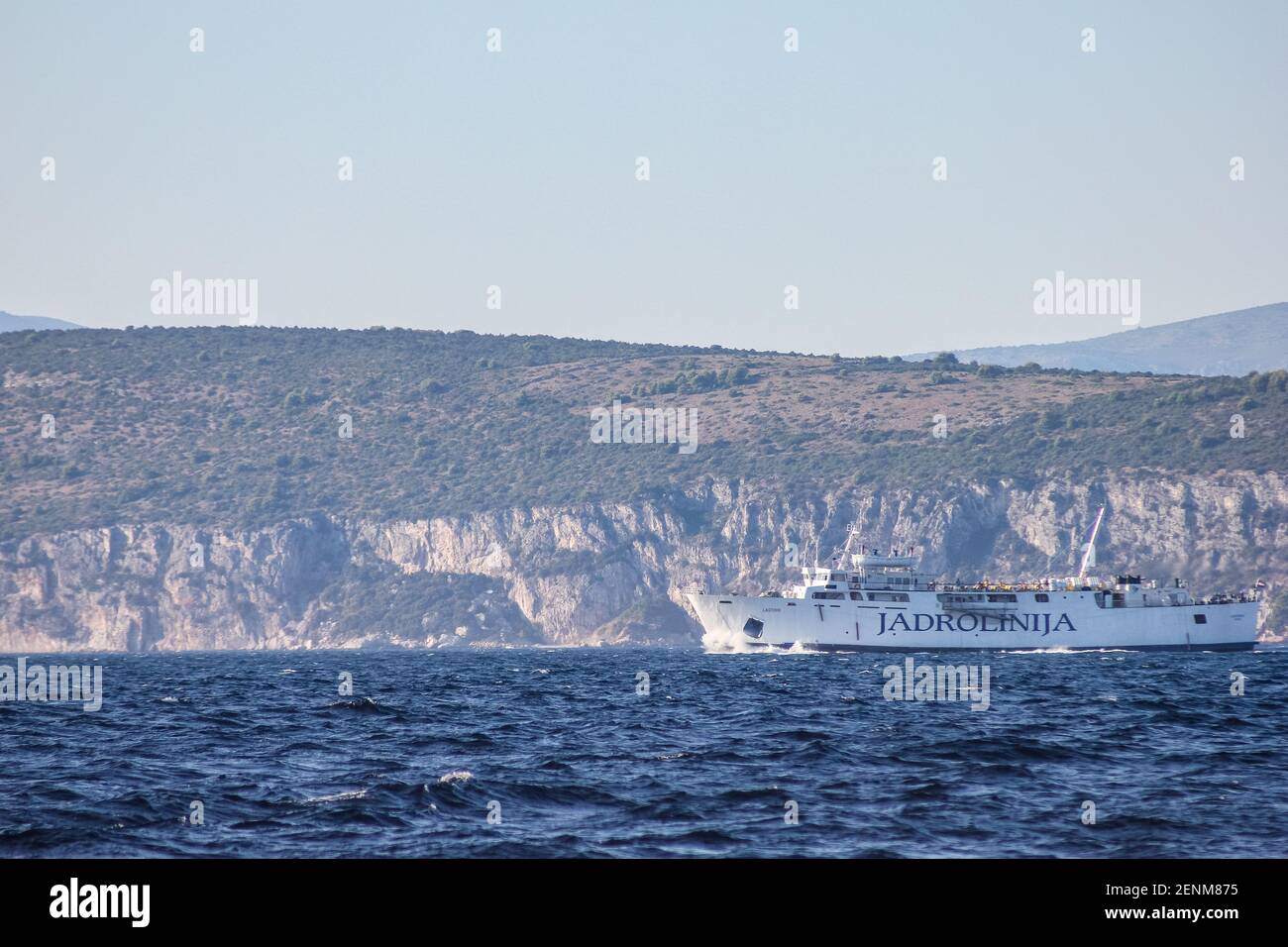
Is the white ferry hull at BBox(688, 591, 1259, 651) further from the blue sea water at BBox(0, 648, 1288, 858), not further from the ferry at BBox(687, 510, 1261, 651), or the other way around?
the blue sea water at BBox(0, 648, 1288, 858)

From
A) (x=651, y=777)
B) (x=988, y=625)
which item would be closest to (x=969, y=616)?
(x=988, y=625)

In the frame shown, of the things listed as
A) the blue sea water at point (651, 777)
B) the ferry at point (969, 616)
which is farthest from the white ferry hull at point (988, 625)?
the blue sea water at point (651, 777)

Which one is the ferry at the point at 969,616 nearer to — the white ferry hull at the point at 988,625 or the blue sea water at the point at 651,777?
the white ferry hull at the point at 988,625

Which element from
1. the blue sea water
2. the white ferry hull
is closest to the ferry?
the white ferry hull

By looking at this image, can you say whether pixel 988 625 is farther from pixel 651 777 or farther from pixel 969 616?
pixel 651 777

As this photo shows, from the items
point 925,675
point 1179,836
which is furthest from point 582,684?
point 1179,836
